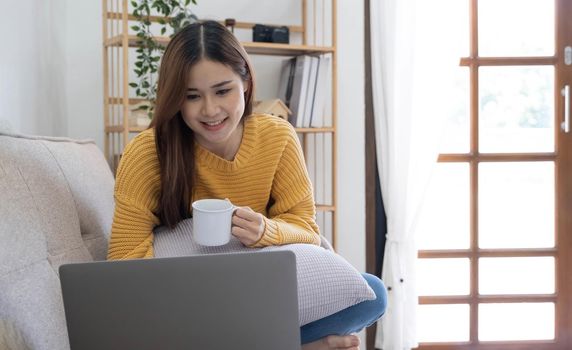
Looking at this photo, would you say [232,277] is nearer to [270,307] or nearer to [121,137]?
[270,307]

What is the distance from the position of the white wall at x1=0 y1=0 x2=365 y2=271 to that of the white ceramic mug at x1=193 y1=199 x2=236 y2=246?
82 centimetres

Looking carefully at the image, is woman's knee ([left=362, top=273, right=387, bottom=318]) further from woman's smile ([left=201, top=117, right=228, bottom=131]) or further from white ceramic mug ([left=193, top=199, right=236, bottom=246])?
woman's smile ([left=201, top=117, right=228, bottom=131])

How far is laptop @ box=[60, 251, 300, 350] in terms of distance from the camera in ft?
3.84

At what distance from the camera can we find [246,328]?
1.22m

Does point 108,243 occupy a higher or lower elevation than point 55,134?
lower

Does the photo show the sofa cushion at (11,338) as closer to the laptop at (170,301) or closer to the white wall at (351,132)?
the laptop at (170,301)

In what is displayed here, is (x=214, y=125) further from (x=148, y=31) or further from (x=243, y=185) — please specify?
(x=148, y=31)

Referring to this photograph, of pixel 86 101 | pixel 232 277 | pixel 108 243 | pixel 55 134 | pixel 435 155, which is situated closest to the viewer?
pixel 232 277

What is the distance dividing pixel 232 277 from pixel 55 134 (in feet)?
5.70

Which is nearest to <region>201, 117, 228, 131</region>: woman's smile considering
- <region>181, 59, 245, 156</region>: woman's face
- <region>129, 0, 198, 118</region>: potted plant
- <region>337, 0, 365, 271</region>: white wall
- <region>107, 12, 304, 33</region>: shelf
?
<region>181, 59, 245, 156</region>: woman's face

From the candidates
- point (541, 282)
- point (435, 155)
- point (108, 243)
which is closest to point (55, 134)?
point (108, 243)

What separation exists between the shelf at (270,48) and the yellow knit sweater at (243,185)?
0.98 meters

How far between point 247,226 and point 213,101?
0.30 m

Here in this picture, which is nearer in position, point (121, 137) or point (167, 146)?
point (167, 146)
